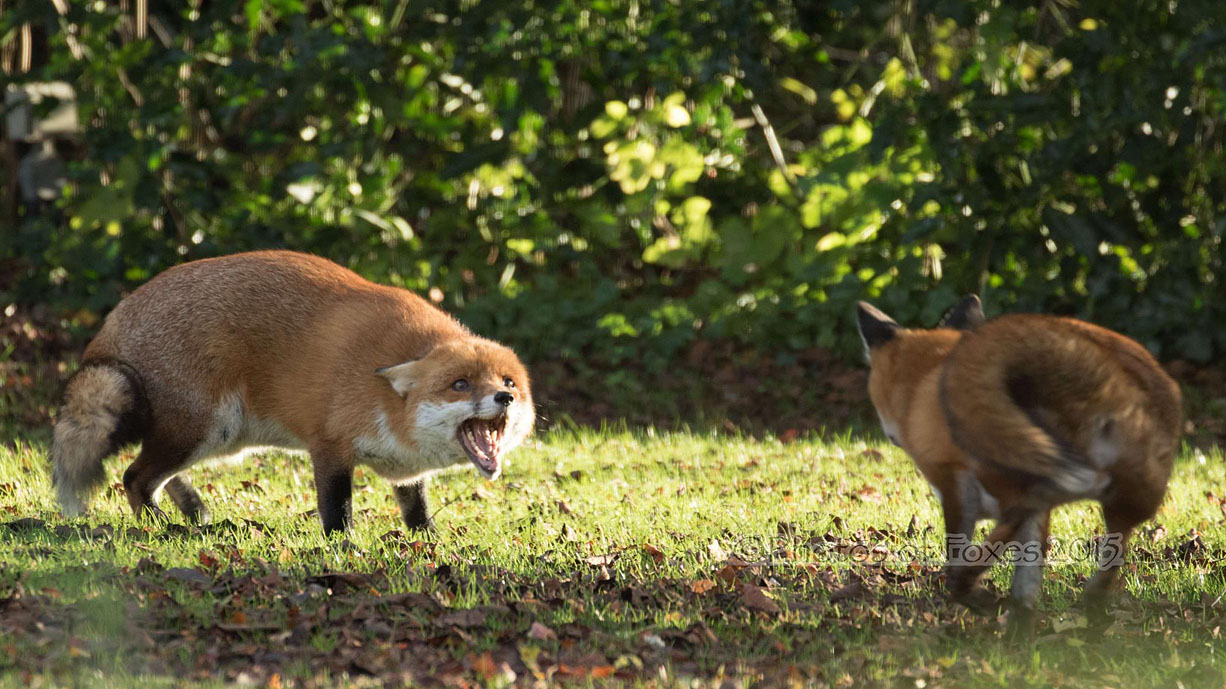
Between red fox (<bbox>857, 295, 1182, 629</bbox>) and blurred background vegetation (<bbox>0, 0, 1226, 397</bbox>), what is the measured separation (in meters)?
5.08

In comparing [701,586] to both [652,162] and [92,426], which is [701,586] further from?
[652,162]

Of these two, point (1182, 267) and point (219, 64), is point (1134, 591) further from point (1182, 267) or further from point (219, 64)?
point (219, 64)

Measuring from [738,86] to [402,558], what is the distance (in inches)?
227

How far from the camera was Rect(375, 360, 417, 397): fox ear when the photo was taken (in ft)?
19.3

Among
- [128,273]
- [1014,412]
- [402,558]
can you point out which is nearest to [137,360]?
[402,558]

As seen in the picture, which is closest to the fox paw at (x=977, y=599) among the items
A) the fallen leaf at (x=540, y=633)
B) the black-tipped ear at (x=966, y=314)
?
the black-tipped ear at (x=966, y=314)

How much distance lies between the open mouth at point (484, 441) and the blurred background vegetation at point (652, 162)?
4690mm

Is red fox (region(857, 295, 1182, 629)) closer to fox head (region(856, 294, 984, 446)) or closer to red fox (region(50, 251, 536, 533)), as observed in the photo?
fox head (region(856, 294, 984, 446))

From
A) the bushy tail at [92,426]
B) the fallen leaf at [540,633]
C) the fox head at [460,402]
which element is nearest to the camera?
the fallen leaf at [540,633]

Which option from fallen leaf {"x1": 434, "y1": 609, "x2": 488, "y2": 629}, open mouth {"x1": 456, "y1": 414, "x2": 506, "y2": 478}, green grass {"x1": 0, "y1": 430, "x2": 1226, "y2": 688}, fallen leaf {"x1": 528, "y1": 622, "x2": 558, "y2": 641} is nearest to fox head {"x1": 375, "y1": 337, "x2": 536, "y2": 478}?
open mouth {"x1": 456, "y1": 414, "x2": 506, "y2": 478}

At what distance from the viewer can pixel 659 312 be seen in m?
11.1

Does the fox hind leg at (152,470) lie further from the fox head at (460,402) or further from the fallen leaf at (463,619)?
the fallen leaf at (463,619)

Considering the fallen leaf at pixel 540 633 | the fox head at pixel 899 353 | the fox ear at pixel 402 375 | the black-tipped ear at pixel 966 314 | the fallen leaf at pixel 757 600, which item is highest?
the black-tipped ear at pixel 966 314

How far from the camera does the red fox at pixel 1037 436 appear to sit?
4418mm
